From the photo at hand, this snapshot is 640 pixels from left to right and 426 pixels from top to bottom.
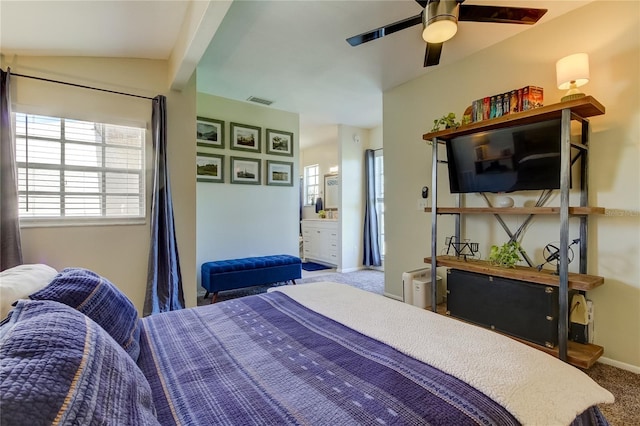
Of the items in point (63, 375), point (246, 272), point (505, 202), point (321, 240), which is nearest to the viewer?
point (63, 375)

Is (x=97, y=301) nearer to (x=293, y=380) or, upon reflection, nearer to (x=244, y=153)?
(x=293, y=380)

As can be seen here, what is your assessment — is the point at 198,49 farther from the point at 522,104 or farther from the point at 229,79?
the point at 522,104

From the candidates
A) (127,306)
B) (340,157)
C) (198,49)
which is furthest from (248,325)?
(340,157)

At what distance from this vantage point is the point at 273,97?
413 cm

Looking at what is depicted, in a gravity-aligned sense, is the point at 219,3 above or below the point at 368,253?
above

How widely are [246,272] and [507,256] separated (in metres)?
2.77

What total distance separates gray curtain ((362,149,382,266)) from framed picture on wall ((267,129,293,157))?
1617 millimetres

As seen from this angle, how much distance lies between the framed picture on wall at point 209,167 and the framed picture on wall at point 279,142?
0.81 m

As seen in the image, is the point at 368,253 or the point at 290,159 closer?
the point at 290,159

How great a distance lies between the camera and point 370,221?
561 centimetres

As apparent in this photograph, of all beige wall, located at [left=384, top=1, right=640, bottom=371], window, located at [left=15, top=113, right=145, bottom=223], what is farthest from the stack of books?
window, located at [left=15, top=113, right=145, bottom=223]

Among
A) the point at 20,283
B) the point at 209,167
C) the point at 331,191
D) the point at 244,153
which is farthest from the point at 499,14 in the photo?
the point at 331,191

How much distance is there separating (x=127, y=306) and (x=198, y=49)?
185cm

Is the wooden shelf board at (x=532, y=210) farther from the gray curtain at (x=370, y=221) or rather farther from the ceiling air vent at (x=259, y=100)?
the ceiling air vent at (x=259, y=100)
